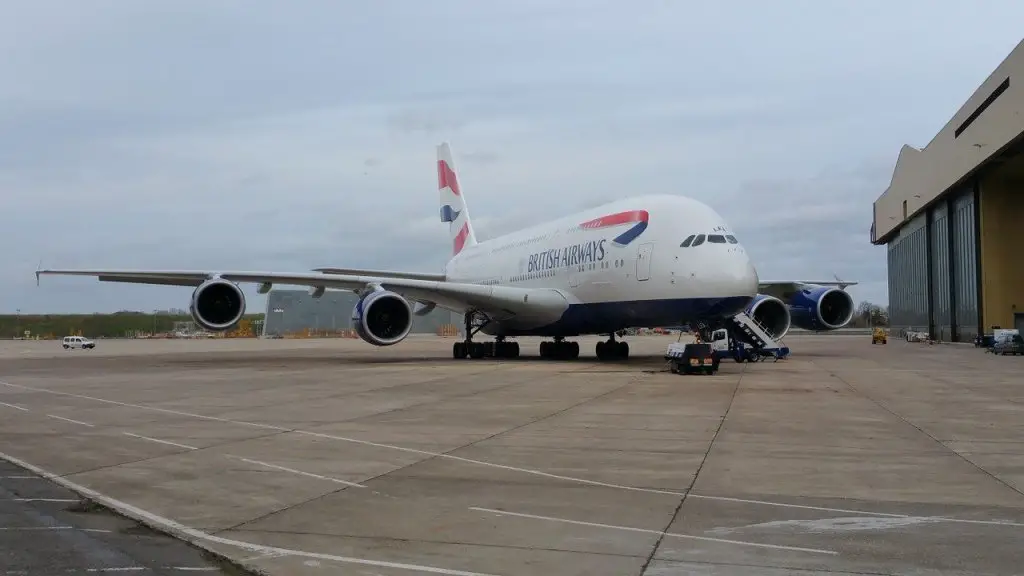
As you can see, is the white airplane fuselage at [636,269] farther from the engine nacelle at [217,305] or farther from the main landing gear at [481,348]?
the engine nacelle at [217,305]

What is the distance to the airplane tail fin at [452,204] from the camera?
128 ft

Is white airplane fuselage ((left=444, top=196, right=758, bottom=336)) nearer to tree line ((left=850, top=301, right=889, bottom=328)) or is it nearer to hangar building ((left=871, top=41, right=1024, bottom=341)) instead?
hangar building ((left=871, top=41, right=1024, bottom=341))

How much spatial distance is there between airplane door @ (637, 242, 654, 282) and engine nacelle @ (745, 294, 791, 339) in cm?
826

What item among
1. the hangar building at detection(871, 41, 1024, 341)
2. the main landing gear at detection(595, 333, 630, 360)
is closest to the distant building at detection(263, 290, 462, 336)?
the hangar building at detection(871, 41, 1024, 341)

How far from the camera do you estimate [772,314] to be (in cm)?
3108

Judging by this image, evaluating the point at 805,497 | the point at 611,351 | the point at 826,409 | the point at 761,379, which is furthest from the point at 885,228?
the point at 805,497

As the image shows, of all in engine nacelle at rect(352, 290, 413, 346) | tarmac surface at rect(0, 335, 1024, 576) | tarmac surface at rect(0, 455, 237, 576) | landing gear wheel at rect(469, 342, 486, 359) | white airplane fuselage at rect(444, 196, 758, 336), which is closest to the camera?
tarmac surface at rect(0, 455, 237, 576)

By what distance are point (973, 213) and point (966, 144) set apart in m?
4.24

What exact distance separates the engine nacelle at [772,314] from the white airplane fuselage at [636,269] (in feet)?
22.1

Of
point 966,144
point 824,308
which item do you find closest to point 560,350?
point 824,308

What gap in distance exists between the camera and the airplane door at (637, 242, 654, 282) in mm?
23172

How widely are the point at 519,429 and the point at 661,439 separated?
183 cm

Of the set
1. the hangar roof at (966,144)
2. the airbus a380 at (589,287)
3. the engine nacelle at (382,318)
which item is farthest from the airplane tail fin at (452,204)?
the hangar roof at (966,144)

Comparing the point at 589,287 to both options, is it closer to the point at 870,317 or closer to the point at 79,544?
the point at 79,544
